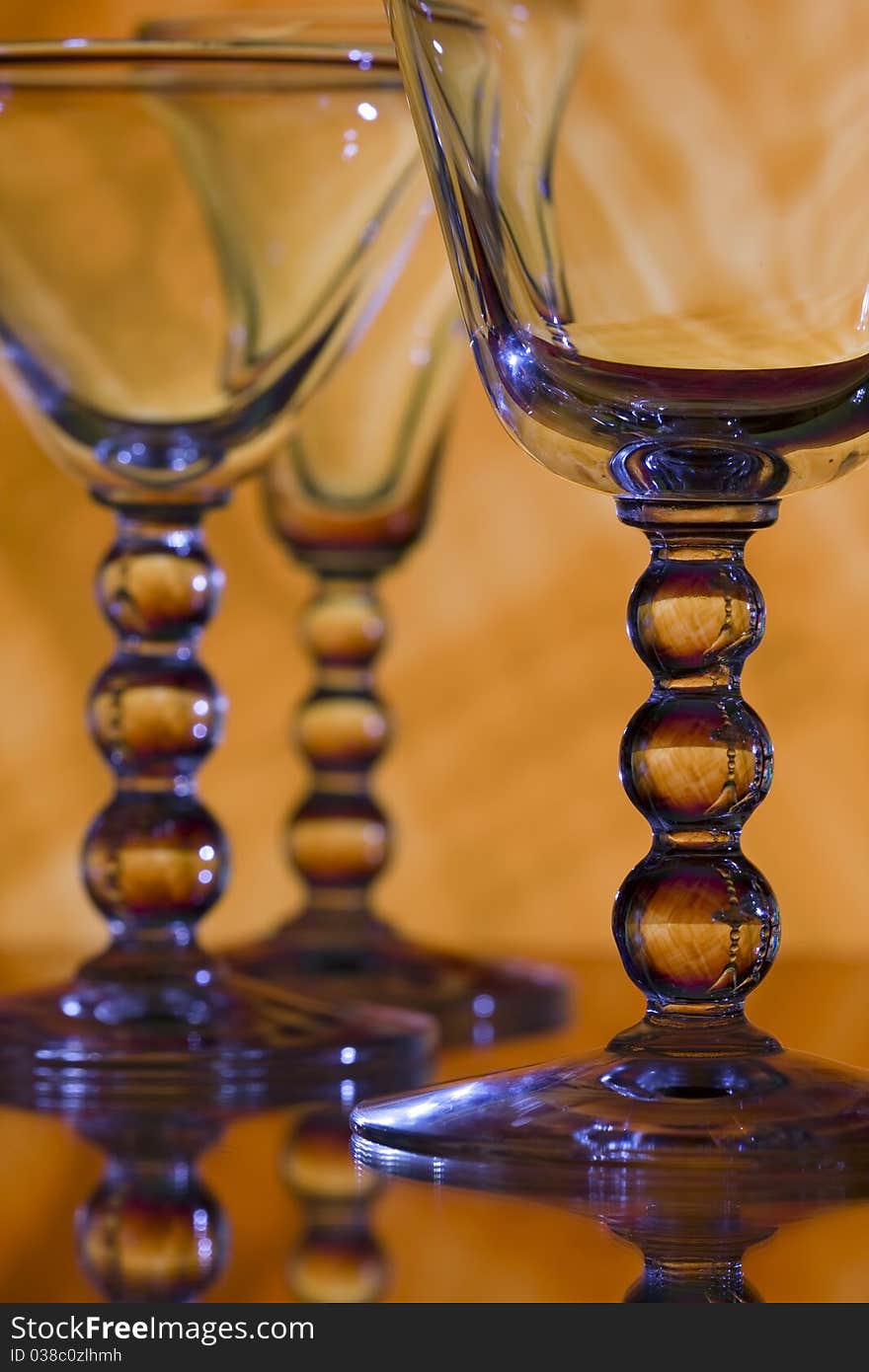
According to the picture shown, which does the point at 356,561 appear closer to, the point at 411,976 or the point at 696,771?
the point at 411,976

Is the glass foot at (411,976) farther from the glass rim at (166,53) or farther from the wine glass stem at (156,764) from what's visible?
the glass rim at (166,53)

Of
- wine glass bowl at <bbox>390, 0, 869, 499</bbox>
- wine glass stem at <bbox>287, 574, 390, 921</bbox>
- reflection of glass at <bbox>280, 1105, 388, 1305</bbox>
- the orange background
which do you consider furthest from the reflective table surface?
the orange background

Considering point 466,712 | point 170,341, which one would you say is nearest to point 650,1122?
point 170,341

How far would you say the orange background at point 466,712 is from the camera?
101cm

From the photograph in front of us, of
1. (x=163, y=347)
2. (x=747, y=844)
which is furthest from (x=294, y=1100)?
(x=747, y=844)

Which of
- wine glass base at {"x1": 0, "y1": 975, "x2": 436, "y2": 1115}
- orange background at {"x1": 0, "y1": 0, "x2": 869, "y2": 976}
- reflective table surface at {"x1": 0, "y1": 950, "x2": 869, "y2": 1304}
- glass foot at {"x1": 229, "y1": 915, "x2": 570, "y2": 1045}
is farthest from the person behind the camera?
orange background at {"x1": 0, "y1": 0, "x2": 869, "y2": 976}

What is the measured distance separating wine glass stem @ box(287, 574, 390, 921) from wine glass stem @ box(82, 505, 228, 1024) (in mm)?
152

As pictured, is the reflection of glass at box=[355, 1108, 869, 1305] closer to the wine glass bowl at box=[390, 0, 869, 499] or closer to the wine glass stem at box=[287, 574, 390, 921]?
the wine glass bowl at box=[390, 0, 869, 499]

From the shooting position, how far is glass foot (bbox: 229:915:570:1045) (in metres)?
0.70

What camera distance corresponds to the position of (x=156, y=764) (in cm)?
61

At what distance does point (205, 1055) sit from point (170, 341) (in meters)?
0.18

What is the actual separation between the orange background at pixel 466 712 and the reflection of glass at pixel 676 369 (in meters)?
0.54

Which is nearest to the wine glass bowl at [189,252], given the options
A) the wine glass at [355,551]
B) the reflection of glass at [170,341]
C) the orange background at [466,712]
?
the reflection of glass at [170,341]

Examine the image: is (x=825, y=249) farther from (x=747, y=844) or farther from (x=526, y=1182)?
(x=747, y=844)
